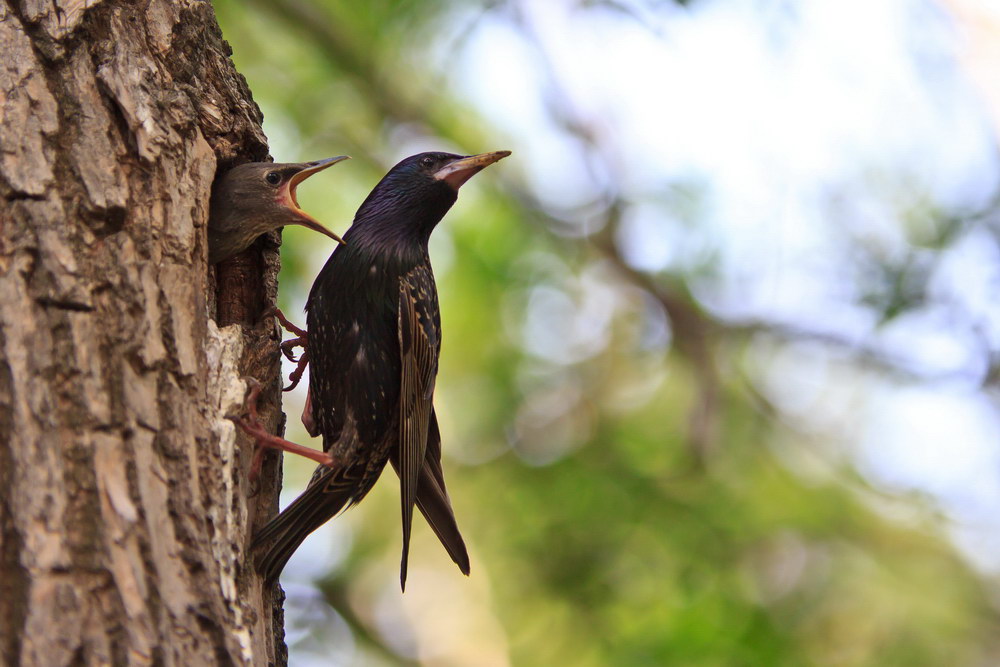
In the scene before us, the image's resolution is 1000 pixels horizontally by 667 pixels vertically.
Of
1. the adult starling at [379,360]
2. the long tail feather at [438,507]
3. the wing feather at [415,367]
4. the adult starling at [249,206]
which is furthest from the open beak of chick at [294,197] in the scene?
the long tail feather at [438,507]

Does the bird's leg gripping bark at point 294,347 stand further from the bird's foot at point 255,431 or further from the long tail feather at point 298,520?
the bird's foot at point 255,431

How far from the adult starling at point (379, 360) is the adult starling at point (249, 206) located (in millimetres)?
295

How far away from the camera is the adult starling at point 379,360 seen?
10.2 feet

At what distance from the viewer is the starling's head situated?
349 cm

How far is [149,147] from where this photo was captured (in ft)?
7.48

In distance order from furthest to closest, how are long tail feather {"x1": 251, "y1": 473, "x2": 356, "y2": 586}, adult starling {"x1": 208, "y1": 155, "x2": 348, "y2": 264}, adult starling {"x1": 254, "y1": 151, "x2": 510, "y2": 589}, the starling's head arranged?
the starling's head → adult starling {"x1": 254, "y1": 151, "x2": 510, "y2": 589} → adult starling {"x1": 208, "y1": 155, "x2": 348, "y2": 264} → long tail feather {"x1": 251, "y1": 473, "x2": 356, "y2": 586}

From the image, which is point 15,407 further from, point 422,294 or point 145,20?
point 422,294

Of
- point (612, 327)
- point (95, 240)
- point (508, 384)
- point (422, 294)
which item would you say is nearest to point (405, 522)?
point (422, 294)

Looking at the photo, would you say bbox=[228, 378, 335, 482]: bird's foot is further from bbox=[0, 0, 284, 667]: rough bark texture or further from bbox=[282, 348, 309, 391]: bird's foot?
bbox=[282, 348, 309, 391]: bird's foot

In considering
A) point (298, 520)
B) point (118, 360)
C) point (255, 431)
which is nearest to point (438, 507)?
point (298, 520)

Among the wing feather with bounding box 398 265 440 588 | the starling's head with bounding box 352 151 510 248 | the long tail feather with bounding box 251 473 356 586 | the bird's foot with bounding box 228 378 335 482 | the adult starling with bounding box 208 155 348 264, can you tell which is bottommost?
the long tail feather with bounding box 251 473 356 586

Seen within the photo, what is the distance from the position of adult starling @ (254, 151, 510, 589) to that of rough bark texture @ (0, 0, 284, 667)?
578 mm

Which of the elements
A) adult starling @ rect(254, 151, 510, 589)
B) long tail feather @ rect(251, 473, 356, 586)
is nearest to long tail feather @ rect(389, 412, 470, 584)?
adult starling @ rect(254, 151, 510, 589)

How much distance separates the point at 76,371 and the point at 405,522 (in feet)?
3.74
